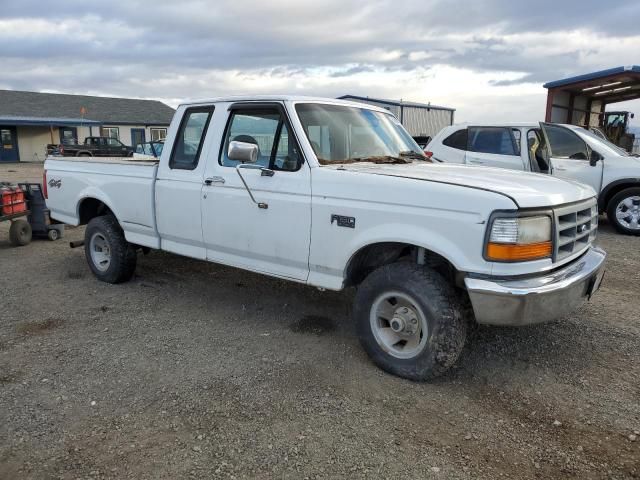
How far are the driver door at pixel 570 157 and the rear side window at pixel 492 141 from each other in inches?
23.3

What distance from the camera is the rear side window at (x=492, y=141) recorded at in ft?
30.5

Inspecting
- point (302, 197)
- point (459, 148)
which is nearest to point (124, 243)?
point (302, 197)

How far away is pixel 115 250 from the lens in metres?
5.67

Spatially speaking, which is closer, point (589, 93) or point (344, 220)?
point (344, 220)

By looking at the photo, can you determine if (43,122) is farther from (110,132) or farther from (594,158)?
(594,158)

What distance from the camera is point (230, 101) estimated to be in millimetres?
4629

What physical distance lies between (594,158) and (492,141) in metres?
1.77

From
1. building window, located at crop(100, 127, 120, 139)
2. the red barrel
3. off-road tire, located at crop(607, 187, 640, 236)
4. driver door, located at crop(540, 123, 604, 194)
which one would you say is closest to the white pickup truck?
the red barrel

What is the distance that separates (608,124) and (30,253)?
779 inches

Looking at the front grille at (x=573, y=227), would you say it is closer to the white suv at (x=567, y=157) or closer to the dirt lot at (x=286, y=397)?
the dirt lot at (x=286, y=397)

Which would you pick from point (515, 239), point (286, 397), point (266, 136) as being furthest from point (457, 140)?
point (286, 397)

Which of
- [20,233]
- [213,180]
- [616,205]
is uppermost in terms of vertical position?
[213,180]

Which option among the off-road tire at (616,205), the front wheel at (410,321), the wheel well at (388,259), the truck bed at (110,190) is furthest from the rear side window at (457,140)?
the front wheel at (410,321)

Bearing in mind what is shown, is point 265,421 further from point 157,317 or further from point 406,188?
point 157,317
